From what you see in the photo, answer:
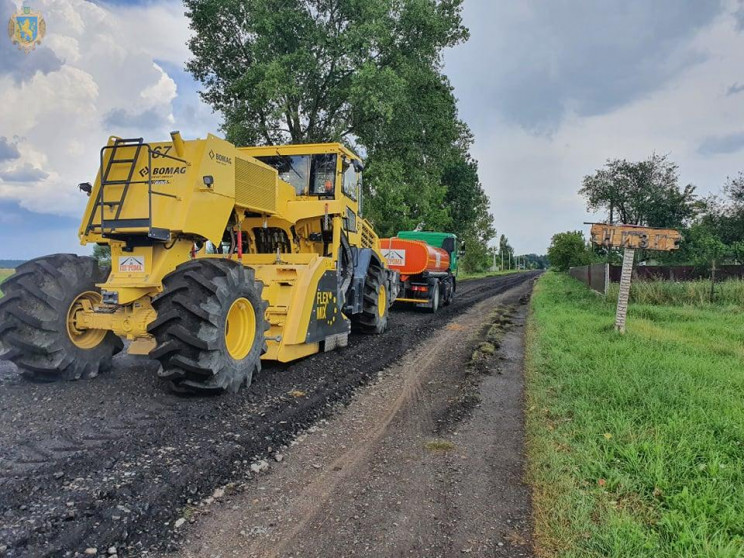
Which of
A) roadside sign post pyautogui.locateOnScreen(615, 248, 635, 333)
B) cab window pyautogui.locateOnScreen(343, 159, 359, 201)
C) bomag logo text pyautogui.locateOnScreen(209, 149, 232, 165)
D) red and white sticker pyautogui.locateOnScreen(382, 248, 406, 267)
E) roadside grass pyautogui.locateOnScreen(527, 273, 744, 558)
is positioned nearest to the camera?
roadside grass pyautogui.locateOnScreen(527, 273, 744, 558)

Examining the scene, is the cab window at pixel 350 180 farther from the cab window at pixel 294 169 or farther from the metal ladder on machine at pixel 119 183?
A: the metal ladder on machine at pixel 119 183

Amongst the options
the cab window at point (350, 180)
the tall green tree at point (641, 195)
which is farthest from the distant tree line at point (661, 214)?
the cab window at point (350, 180)

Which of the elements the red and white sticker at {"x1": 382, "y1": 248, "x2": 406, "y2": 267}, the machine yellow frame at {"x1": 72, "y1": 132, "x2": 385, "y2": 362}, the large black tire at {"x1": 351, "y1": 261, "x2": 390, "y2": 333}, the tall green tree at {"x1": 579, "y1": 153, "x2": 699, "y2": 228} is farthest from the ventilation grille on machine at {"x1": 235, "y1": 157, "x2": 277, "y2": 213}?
the tall green tree at {"x1": 579, "y1": 153, "x2": 699, "y2": 228}

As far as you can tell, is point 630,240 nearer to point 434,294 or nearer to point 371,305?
point 371,305

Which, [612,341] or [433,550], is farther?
[612,341]

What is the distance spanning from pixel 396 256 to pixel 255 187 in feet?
27.1

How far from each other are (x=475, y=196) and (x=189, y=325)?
39882mm

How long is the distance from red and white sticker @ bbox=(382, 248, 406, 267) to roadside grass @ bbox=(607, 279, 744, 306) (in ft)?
22.0

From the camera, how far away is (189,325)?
477 cm

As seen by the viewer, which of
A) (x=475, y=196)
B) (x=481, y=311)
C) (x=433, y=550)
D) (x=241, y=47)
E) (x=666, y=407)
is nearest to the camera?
(x=433, y=550)

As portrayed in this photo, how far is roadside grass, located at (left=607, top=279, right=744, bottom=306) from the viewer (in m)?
14.5

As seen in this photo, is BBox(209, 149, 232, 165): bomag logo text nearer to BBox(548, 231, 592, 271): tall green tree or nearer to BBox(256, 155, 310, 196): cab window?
BBox(256, 155, 310, 196): cab window

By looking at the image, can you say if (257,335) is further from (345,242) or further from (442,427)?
(345,242)

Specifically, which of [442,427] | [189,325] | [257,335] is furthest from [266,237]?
[442,427]
